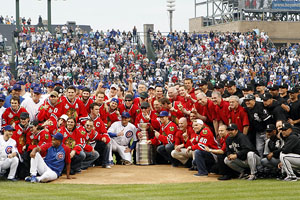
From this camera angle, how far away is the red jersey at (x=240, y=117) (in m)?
11.6

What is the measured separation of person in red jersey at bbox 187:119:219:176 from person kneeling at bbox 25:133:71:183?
8.91 ft

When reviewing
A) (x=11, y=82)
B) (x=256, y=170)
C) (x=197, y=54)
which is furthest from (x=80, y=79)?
(x=256, y=170)

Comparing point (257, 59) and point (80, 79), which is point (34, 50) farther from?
point (257, 59)

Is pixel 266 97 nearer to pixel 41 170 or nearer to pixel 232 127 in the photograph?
pixel 232 127

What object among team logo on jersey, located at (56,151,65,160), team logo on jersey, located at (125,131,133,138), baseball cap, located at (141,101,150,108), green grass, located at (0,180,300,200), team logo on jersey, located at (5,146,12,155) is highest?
baseball cap, located at (141,101,150,108)

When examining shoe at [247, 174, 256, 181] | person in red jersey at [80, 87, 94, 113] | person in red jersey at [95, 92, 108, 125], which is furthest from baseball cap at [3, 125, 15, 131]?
shoe at [247, 174, 256, 181]

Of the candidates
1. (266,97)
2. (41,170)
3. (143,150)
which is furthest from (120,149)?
(266,97)

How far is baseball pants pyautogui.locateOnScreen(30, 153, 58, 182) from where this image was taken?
35.9ft

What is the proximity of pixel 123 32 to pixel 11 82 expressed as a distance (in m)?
11.0

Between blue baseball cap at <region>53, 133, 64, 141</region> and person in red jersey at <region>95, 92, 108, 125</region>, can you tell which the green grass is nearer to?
blue baseball cap at <region>53, 133, 64, 141</region>

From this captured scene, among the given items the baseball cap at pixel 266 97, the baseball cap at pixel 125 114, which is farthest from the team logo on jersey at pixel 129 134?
the baseball cap at pixel 266 97

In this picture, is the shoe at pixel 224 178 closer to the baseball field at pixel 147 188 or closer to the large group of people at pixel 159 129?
the large group of people at pixel 159 129

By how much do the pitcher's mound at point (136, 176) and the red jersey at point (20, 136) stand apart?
3.51 ft

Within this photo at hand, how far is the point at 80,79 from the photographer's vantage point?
32.9 meters
